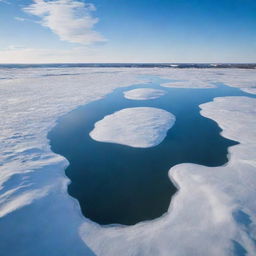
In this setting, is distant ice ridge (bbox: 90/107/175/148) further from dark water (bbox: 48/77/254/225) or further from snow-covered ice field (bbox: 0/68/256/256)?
snow-covered ice field (bbox: 0/68/256/256)

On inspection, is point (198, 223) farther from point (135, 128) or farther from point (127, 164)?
point (135, 128)

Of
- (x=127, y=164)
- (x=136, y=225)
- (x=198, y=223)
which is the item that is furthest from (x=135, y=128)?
(x=198, y=223)

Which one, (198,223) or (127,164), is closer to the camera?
(198,223)

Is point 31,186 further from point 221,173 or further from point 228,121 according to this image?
point 228,121

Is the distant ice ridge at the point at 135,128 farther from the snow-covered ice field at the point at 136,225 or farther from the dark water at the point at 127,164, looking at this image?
the snow-covered ice field at the point at 136,225

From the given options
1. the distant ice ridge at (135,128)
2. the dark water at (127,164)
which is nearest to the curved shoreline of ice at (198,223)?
the dark water at (127,164)

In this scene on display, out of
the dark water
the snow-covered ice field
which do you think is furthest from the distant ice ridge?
the snow-covered ice field

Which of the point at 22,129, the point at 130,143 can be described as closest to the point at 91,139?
the point at 130,143
